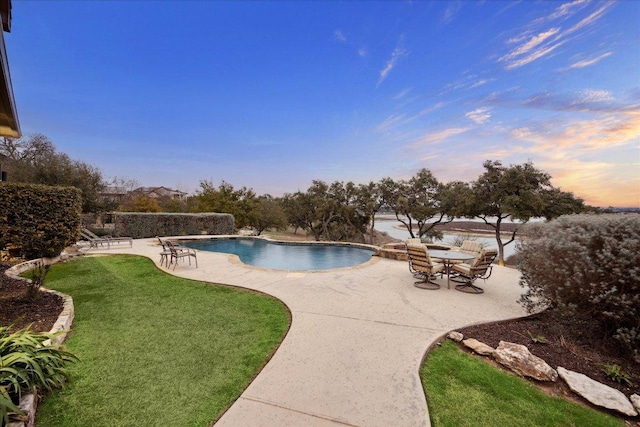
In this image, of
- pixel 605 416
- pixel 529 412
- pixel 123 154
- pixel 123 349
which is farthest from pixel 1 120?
pixel 123 154

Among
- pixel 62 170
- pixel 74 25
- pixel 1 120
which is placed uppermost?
pixel 74 25

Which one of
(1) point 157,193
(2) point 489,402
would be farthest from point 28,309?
(1) point 157,193

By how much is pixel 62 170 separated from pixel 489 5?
98.4 ft

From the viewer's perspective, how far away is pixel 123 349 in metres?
3.52

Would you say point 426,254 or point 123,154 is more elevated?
point 123,154

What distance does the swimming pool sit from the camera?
1196cm

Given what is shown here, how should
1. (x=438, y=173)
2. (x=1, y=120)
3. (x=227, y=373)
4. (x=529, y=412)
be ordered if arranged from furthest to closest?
(x=438, y=173), (x=1, y=120), (x=227, y=373), (x=529, y=412)

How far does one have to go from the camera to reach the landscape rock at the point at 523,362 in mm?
3080

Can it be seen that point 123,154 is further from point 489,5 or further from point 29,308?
point 489,5

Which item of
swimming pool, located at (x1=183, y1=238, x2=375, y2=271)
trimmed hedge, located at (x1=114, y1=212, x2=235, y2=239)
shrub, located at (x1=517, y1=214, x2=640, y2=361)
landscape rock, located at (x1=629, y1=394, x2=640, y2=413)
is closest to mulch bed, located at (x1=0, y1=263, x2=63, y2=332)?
swimming pool, located at (x1=183, y1=238, x2=375, y2=271)

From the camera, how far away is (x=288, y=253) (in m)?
14.7

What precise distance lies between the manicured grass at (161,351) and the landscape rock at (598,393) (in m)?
3.51

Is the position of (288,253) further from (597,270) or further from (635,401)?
(635,401)

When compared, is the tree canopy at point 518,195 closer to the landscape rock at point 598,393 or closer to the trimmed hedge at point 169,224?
the landscape rock at point 598,393
